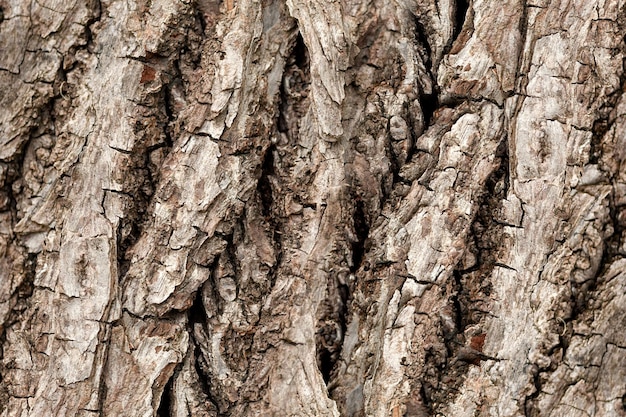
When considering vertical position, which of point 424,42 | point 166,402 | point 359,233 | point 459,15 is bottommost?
point 166,402

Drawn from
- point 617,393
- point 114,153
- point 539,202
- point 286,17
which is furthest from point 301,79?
point 617,393

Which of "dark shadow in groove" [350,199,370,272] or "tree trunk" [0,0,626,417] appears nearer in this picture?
"tree trunk" [0,0,626,417]

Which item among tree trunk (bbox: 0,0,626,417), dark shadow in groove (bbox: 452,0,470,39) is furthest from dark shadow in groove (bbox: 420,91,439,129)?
dark shadow in groove (bbox: 452,0,470,39)

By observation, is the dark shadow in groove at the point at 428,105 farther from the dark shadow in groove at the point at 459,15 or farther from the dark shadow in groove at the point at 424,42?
the dark shadow in groove at the point at 459,15

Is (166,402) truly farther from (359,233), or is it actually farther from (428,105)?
(428,105)

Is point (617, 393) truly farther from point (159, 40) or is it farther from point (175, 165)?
point (159, 40)

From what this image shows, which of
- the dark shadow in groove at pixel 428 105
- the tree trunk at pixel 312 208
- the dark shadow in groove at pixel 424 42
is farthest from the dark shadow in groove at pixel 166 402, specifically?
the dark shadow in groove at pixel 424 42

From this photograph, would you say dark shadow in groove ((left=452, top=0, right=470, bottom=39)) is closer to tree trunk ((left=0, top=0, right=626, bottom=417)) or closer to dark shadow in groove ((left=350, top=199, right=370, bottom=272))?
tree trunk ((left=0, top=0, right=626, bottom=417))

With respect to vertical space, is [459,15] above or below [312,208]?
above

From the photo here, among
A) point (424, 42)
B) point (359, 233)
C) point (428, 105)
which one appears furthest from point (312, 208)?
point (424, 42)

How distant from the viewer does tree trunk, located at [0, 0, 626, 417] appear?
218cm

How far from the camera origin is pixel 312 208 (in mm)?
2266

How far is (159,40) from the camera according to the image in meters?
2.23

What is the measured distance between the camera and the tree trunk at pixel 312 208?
218cm
